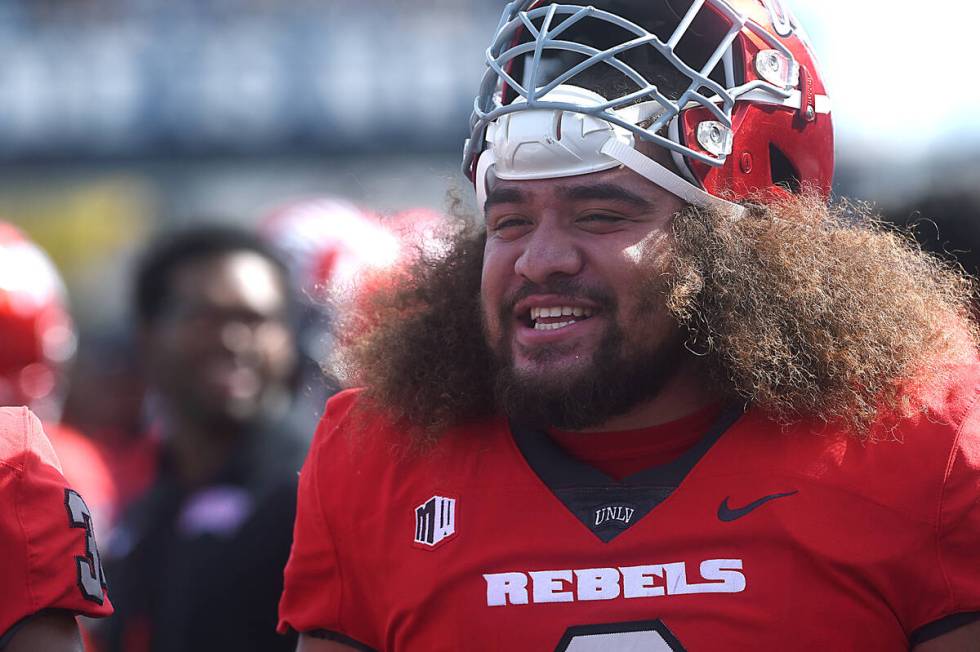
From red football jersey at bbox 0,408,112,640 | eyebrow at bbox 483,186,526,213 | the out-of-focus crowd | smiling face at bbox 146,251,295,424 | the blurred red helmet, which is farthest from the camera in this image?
the blurred red helmet

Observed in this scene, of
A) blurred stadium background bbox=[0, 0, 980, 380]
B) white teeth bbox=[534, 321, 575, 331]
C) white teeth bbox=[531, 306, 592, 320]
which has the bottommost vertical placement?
blurred stadium background bbox=[0, 0, 980, 380]

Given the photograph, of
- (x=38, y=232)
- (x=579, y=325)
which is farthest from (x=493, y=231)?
(x=38, y=232)

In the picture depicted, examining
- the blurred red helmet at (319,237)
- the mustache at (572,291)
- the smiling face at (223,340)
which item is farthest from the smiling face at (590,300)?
the blurred red helmet at (319,237)

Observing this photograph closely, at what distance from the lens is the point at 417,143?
13484 millimetres

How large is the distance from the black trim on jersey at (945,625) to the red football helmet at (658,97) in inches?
29.4

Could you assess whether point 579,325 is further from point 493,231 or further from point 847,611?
point 847,611

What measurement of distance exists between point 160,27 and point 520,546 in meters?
13.6

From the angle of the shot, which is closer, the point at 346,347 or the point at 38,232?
the point at 346,347

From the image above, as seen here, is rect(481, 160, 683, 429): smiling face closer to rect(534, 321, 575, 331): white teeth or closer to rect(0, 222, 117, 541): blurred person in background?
rect(534, 321, 575, 331): white teeth

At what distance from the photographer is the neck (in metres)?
2.23

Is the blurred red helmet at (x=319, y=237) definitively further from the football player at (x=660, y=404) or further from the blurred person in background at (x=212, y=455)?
the football player at (x=660, y=404)

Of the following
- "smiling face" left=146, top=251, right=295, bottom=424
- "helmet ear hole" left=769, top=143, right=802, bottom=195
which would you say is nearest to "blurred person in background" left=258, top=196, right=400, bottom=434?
"smiling face" left=146, top=251, right=295, bottom=424

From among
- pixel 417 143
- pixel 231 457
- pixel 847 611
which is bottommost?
pixel 417 143

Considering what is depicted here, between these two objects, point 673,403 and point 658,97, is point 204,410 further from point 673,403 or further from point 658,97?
point 658,97
